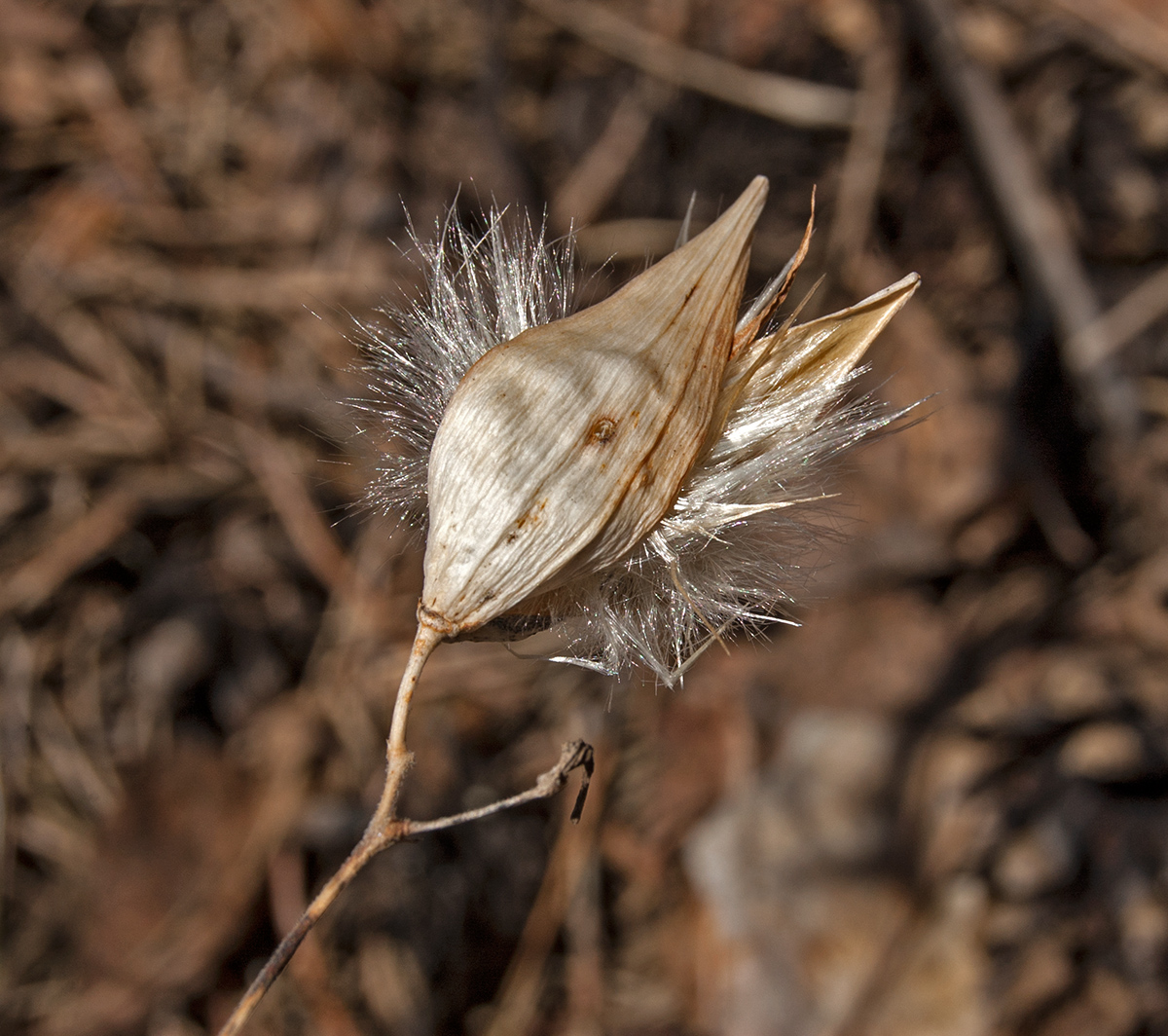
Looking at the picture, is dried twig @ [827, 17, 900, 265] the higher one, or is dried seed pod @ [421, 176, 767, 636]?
dried seed pod @ [421, 176, 767, 636]

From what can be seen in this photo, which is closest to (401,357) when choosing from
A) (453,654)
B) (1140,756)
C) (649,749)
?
(453,654)

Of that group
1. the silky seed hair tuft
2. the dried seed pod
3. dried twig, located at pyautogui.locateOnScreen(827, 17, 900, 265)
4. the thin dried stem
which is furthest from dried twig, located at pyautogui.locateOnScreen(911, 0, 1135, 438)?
the thin dried stem

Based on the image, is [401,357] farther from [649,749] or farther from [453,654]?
[649,749]

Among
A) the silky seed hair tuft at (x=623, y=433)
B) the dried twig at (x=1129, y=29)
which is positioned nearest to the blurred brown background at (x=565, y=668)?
the dried twig at (x=1129, y=29)

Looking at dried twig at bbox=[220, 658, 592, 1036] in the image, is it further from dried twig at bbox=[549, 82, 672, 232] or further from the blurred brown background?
dried twig at bbox=[549, 82, 672, 232]

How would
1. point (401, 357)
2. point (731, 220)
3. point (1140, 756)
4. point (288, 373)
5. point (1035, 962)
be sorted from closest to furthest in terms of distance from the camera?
point (731, 220)
point (401, 357)
point (1035, 962)
point (1140, 756)
point (288, 373)

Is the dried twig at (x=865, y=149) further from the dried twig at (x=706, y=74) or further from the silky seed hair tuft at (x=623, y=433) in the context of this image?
the silky seed hair tuft at (x=623, y=433)

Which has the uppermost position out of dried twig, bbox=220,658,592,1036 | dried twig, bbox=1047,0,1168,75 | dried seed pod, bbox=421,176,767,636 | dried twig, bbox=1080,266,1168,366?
dried seed pod, bbox=421,176,767,636

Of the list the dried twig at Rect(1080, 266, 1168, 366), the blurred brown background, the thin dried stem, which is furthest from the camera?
the dried twig at Rect(1080, 266, 1168, 366)
